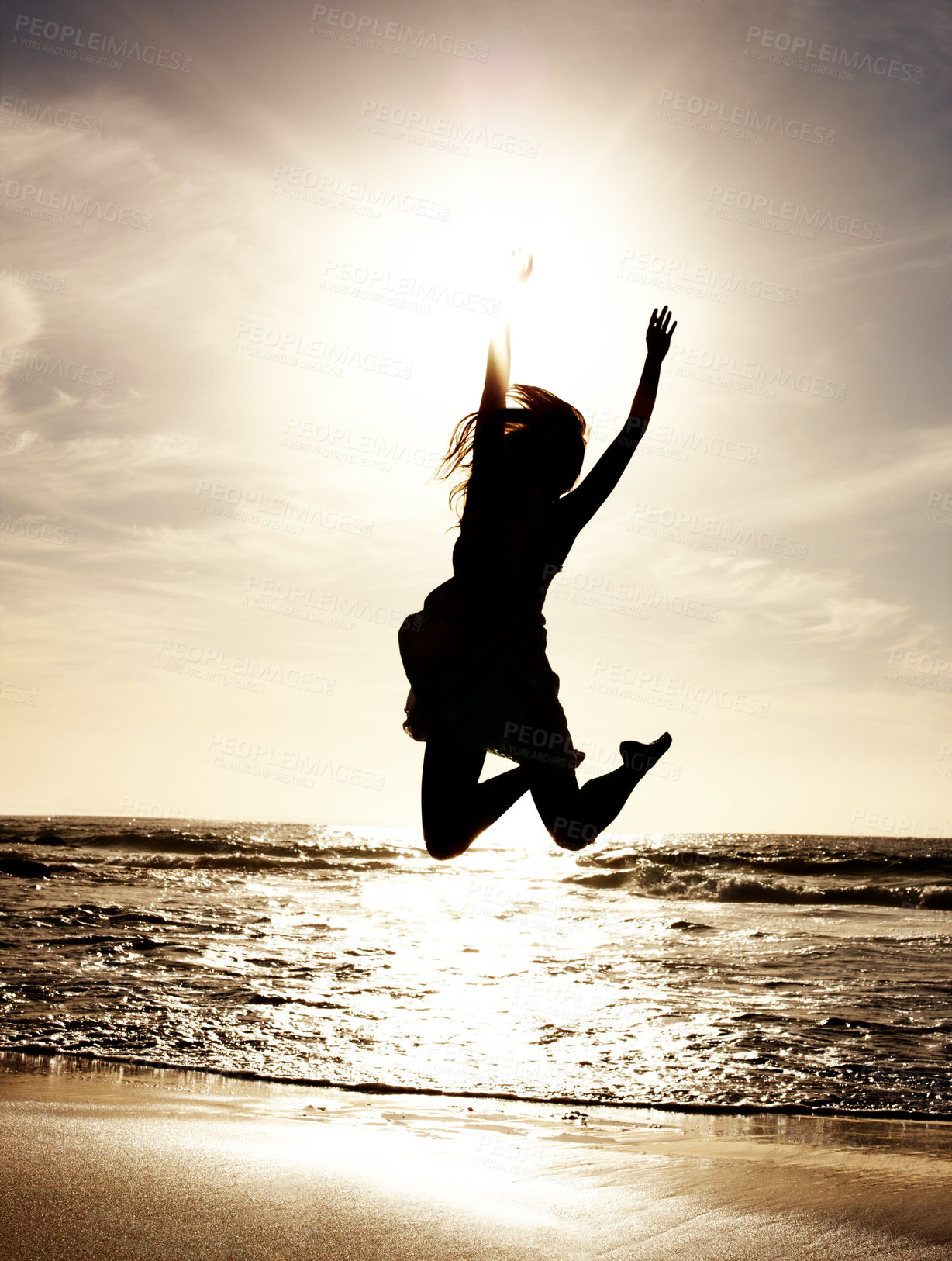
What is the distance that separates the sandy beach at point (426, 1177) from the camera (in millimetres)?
3195

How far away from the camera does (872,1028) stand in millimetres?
6992

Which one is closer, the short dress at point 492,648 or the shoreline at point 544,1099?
the short dress at point 492,648

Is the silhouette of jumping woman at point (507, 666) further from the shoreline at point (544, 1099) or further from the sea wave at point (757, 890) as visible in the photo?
the sea wave at point (757, 890)

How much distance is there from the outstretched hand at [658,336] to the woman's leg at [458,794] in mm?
1667

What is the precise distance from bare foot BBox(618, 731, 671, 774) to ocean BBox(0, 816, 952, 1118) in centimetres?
287

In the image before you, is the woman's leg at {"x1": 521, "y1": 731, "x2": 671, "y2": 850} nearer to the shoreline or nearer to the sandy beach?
the sandy beach

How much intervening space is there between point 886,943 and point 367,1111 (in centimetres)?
833

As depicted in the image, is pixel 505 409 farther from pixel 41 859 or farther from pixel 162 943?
pixel 41 859

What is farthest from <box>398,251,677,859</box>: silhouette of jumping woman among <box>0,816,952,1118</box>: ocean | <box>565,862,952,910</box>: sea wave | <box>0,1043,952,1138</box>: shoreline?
<box>565,862,952,910</box>: sea wave

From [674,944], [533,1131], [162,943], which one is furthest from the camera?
[674,944]

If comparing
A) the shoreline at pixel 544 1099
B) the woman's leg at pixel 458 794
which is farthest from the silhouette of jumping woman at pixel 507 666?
the shoreline at pixel 544 1099

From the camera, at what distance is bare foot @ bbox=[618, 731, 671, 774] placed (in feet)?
11.6

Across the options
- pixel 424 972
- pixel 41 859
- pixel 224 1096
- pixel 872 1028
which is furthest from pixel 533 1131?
pixel 41 859

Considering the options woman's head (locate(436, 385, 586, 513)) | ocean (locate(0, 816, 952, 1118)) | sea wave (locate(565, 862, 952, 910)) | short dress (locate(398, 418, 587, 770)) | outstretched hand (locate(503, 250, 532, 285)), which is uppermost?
outstretched hand (locate(503, 250, 532, 285))
